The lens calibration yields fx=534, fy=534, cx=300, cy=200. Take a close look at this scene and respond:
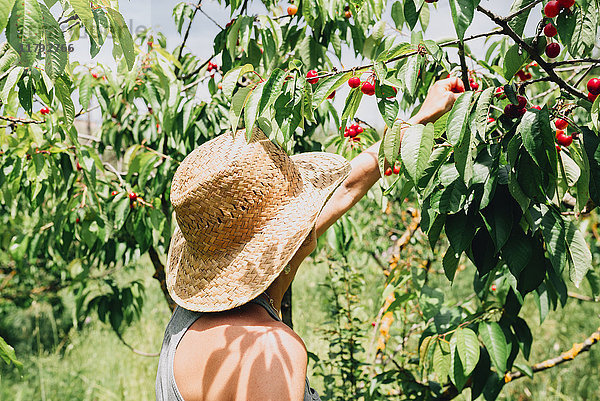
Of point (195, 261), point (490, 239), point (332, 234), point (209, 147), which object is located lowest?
point (332, 234)

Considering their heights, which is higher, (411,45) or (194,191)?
(411,45)

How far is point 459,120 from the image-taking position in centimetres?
101

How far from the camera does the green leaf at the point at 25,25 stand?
854 mm

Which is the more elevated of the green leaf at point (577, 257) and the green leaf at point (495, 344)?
the green leaf at point (577, 257)

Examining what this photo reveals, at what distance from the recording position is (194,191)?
1.22 m

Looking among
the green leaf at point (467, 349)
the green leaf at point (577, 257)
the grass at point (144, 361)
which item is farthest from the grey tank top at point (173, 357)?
the grass at point (144, 361)

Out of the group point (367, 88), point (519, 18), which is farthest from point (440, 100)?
point (519, 18)

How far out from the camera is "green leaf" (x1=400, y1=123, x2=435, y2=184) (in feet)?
3.53

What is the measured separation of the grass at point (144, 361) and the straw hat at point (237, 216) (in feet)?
6.60

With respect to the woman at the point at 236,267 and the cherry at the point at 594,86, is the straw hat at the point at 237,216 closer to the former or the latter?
the woman at the point at 236,267

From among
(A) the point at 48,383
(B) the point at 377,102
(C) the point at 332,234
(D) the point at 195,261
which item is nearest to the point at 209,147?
(D) the point at 195,261

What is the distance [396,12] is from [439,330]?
3.51ft

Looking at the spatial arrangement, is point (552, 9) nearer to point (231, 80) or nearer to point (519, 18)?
point (519, 18)

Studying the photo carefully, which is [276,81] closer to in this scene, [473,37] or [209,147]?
[209,147]
